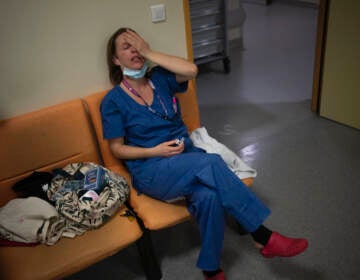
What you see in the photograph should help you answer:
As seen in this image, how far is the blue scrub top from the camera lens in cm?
162

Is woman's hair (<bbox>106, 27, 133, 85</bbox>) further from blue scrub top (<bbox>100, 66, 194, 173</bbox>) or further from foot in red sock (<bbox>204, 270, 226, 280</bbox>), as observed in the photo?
foot in red sock (<bbox>204, 270, 226, 280</bbox>)

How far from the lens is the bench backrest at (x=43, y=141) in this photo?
5.09ft

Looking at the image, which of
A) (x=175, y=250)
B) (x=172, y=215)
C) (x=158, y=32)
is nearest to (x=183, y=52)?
(x=158, y=32)

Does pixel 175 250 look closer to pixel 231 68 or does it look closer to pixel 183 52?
pixel 183 52

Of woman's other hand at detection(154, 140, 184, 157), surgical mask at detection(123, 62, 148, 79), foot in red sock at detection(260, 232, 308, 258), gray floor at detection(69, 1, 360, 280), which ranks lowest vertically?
gray floor at detection(69, 1, 360, 280)

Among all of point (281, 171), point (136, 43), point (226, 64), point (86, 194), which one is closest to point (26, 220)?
point (86, 194)

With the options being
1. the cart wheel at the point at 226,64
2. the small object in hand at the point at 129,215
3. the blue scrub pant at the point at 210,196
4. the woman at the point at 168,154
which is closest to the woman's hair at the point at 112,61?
the woman at the point at 168,154

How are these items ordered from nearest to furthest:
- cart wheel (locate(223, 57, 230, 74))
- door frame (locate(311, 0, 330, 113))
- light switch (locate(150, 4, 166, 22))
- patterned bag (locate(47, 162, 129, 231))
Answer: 1. patterned bag (locate(47, 162, 129, 231))
2. light switch (locate(150, 4, 166, 22))
3. door frame (locate(311, 0, 330, 113))
4. cart wheel (locate(223, 57, 230, 74))

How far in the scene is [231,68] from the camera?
4004mm

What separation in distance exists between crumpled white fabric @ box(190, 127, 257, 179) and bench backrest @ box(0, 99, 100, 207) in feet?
1.73

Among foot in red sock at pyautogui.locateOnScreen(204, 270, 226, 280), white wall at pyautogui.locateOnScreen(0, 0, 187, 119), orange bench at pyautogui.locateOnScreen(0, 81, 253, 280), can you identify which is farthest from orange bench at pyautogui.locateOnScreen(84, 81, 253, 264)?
foot in red sock at pyautogui.locateOnScreen(204, 270, 226, 280)

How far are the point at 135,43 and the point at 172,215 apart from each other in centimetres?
79

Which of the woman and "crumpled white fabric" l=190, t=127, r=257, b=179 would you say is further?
"crumpled white fabric" l=190, t=127, r=257, b=179

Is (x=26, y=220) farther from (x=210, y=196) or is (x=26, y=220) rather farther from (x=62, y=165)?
(x=210, y=196)
